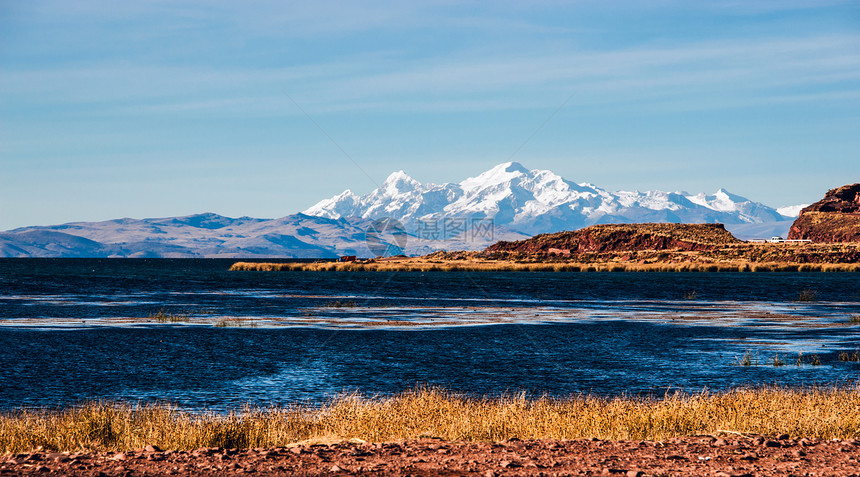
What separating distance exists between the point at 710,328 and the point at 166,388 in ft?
97.9

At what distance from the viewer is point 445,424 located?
649 inches

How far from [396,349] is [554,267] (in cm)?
12227

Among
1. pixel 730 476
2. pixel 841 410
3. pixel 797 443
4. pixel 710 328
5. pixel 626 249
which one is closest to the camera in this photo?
pixel 730 476

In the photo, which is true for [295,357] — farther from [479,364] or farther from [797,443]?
[797,443]

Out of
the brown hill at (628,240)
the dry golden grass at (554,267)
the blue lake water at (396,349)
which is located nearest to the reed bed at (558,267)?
the dry golden grass at (554,267)

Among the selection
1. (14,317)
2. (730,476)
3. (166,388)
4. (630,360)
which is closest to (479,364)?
(630,360)

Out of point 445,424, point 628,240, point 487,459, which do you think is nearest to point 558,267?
point 628,240

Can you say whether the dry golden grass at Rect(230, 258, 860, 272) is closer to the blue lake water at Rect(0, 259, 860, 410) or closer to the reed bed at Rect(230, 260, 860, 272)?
the reed bed at Rect(230, 260, 860, 272)

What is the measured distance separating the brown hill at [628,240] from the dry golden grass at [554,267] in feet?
78.3

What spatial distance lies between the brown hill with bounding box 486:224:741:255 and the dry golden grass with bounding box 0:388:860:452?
533 ft

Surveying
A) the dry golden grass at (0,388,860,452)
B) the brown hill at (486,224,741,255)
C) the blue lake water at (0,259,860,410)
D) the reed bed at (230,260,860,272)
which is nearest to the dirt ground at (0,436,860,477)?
the dry golden grass at (0,388,860,452)

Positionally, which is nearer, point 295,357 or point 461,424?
point 461,424

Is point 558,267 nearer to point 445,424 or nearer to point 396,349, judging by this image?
point 396,349

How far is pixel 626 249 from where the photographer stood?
183m
